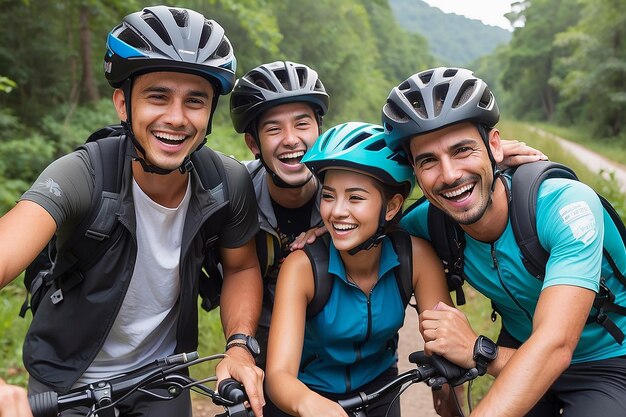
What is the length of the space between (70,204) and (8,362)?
413 cm

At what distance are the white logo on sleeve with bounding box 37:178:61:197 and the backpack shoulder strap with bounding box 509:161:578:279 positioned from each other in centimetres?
222

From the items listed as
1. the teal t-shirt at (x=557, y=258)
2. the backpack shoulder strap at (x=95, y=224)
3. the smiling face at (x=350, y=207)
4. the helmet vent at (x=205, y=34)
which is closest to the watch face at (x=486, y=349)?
the teal t-shirt at (x=557, y=258)

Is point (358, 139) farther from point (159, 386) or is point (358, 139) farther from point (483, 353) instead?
point (159, 386)

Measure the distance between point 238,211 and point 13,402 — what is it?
1.53 meters

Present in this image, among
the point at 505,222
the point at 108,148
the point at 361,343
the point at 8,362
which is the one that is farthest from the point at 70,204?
the point at 8,362

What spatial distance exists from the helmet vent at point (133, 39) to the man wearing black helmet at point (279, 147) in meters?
1.06

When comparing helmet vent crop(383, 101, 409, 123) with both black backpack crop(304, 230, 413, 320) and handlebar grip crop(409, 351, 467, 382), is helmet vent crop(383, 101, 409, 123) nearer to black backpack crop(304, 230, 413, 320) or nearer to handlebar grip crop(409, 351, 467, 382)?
black backpack crop(304, 230, 413, 320)

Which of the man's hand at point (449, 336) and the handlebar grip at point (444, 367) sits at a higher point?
the man's hand at point (449, 336)

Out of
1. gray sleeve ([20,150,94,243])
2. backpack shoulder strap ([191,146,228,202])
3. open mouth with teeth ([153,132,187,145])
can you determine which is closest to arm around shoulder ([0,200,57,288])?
gray sleeve ([20,150,94,243])

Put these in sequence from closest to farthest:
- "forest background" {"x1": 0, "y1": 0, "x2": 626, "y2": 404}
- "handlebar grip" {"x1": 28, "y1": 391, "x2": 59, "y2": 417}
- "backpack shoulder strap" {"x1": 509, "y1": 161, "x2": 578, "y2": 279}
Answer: "handlebar grip" {"x1": 28, "y1": 391, "x2": 59, "y2": 417} → "backpack shoulder strap" {"x1": 509, "y1": 161, "x2": 578, "y2": 279} → "forest background" {"x1": 0, "y1": 0, "x2": 626, "y2": 404}

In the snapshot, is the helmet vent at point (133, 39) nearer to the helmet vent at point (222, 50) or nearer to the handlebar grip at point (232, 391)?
the helmet vent at point (222, 50)

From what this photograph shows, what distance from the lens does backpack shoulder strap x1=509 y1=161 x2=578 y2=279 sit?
2908 millimetres

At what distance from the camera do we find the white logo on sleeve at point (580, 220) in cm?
269

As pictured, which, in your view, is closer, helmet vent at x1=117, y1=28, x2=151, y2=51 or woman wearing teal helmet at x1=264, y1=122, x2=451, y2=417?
helmet vent at x1=117, y1=28, x2=151, y2=51
